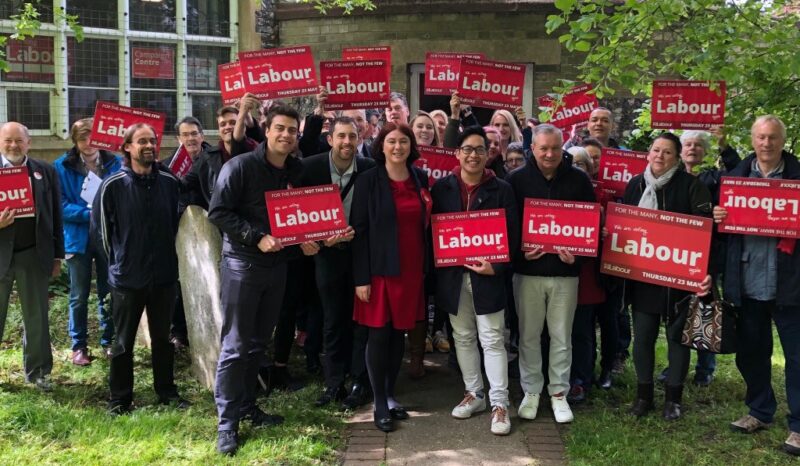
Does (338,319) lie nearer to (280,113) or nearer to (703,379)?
(280,113)

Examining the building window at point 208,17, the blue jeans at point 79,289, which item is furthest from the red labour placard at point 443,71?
the building window at point 208,17

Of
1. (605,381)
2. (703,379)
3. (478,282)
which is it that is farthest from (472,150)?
(703,379)

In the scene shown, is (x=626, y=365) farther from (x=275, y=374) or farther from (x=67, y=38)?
(x=67, y=38)

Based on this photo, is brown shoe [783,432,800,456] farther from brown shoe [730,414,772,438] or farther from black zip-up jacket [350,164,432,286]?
black zip-up jacket [350,164,432,286]

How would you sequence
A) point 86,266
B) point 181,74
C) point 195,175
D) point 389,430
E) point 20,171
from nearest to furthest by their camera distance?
point 389,430, point 20,171, point 195,175, point 86,266, point 181,74

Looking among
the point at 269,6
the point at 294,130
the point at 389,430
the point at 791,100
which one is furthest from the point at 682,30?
the point at 269,6

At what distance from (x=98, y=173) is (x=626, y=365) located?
507cm

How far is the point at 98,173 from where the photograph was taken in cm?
656

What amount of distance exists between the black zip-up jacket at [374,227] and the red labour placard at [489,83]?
76.6 inches

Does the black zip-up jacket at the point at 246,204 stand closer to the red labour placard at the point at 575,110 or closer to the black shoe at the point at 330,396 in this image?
the black shoe at the point at 330,396

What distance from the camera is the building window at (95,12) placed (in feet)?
37.0

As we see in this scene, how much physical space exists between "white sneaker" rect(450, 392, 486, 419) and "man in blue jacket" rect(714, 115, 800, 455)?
1.82m

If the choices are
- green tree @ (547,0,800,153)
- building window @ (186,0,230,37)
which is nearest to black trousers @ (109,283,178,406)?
green tree @ (547,0,800,153)

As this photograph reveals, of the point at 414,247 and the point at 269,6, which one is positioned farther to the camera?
the point at 269,6
